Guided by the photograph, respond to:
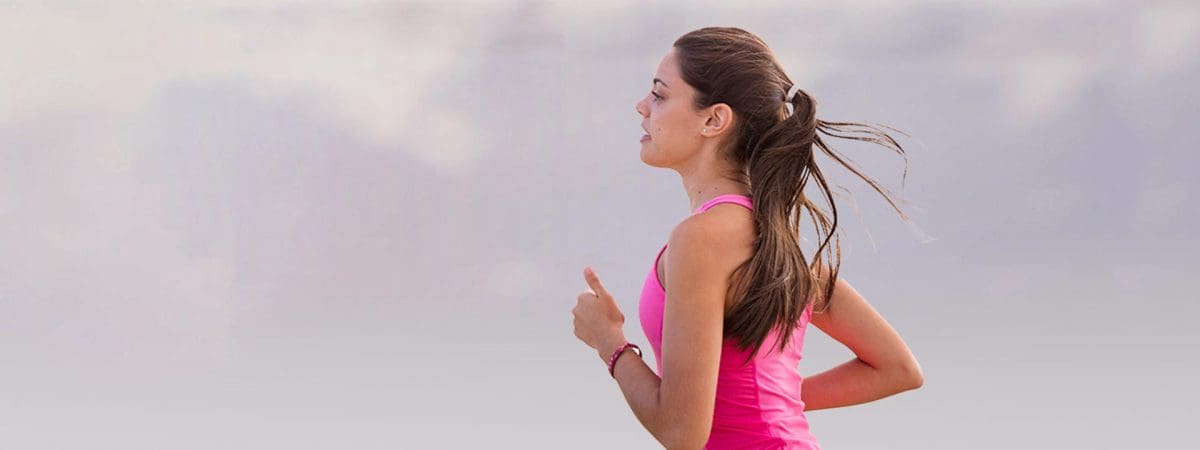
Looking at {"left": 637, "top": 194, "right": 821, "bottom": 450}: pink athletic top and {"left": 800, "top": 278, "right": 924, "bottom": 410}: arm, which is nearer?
{"left": 637, "top": 194, "right": 821, "bottom": 450}: pink athletic top

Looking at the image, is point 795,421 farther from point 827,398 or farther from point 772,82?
point 772,82

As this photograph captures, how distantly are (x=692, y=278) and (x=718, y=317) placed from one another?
0.11 meters

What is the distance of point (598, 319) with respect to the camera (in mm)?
3244

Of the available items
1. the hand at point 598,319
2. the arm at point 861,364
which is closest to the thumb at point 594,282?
the hand at point 598,319

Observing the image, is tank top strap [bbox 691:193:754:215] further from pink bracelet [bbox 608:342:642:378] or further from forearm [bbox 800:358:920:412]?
forearm [bbox 800:358:920:412]

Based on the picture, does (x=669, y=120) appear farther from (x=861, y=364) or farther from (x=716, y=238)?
(x=861, y=364)

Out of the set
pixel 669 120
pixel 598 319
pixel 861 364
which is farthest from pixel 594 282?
pixel 861 364

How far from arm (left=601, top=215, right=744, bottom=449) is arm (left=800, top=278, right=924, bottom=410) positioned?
70cm

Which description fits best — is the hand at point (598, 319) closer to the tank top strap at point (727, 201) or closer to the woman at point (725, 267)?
the woman at point (725, 267)

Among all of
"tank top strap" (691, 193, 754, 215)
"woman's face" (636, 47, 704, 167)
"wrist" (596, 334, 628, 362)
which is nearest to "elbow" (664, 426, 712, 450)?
"wrist" (596, 334, 628, 362)

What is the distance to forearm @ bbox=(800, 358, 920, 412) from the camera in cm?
377

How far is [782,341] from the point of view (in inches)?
128

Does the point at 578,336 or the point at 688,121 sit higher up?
the point at 688,121

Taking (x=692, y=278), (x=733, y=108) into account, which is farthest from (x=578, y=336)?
(x=733, y=108)
